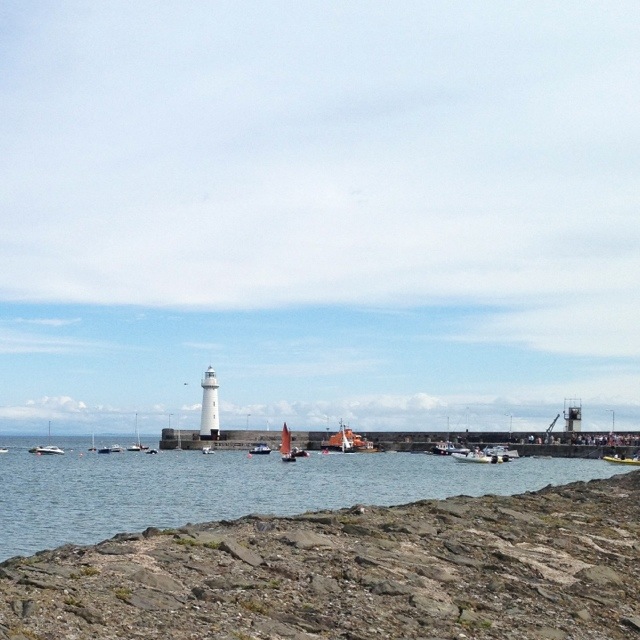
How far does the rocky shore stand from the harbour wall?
94.5 metres

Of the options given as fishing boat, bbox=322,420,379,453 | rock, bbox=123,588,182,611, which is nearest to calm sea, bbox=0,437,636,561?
rock, bbox=123,588,182,611

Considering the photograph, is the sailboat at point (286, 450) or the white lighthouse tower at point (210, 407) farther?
the white lighthouse tower at point (210, 407)

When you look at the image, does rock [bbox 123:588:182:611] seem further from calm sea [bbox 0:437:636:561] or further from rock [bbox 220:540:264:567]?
calm sea [bbox 0:437:636:561]

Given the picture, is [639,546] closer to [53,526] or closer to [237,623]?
[237,623]

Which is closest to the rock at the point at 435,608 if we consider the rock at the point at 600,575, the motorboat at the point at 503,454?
the rock at the point at 600,575

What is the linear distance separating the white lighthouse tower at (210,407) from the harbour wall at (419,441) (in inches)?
46.3

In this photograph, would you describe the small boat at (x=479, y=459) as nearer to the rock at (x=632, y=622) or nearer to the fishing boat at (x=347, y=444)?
the fishing boat at (x=347, y=444)

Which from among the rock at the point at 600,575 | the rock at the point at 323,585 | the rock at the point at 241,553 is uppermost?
the rock at the point at 241,553

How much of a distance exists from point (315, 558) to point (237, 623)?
10.3ft

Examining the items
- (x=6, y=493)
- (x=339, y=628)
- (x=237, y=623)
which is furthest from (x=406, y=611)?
(x=6, y=493)

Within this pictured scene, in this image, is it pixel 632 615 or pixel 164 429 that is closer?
pixel 632 615

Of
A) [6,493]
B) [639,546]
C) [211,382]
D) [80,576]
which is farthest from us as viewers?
[211,382]

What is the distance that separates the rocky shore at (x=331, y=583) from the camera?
10.1 m

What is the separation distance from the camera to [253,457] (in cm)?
11606
